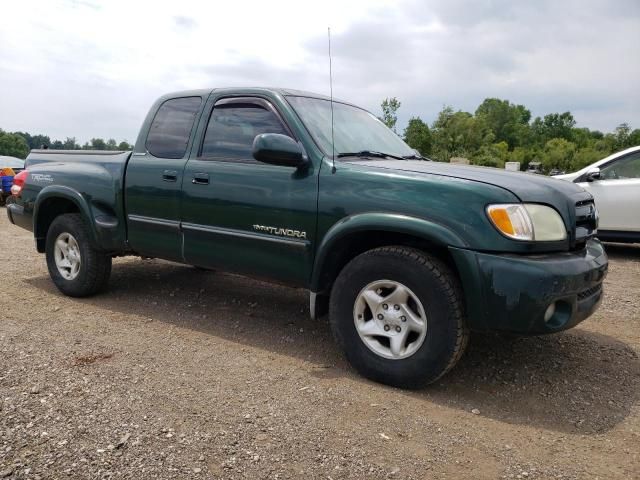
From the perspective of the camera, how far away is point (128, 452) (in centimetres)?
260

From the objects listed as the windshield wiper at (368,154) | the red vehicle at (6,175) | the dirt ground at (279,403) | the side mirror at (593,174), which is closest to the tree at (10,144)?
the red vehicle at (6,175)

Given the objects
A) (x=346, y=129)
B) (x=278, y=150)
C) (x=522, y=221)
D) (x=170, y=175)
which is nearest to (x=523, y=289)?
(x=522, y=221)

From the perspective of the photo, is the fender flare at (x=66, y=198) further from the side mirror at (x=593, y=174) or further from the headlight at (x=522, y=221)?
the side mirror at (x=593, y=174)

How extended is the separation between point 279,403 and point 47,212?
3.67m

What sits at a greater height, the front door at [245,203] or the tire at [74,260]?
the front door at [245,203]

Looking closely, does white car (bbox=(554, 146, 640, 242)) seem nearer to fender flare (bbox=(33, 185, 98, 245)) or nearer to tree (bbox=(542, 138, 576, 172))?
fender flare (bbox=(33, 185, 98, 245))

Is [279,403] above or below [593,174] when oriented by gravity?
below

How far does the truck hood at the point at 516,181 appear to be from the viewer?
3.17m

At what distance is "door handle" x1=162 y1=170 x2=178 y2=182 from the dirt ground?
3.89ft

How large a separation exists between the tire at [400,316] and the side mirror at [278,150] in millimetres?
775

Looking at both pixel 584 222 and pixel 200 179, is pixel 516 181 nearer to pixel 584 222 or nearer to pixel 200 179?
pixel 584 222

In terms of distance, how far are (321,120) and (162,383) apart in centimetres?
211

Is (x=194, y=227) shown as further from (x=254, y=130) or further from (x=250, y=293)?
(x=250, y=293)

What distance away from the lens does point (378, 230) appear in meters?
3.42
